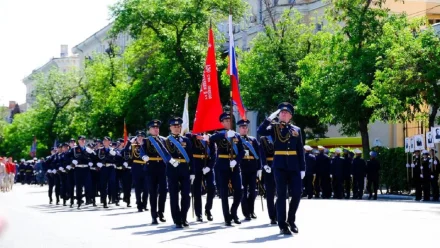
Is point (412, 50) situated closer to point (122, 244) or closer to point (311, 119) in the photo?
point (311, 119)

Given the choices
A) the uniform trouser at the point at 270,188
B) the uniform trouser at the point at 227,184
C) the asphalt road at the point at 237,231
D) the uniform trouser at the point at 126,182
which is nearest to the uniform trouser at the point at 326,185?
the uniform trouser at the point at 126,182

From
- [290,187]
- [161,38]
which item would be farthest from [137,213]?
[161,38]

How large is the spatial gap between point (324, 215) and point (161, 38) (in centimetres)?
3179

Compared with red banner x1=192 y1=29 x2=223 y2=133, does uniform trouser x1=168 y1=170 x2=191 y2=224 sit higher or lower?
lower

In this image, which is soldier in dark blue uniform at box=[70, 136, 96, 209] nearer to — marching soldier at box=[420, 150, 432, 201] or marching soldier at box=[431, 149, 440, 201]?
marching soldier at box=[420, 150, 432, 201]

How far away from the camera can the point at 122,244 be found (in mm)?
13055

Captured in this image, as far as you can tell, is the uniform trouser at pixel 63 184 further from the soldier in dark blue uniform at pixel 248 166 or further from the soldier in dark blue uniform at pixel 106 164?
the soldier in dark blue uniform at pixel 248 166

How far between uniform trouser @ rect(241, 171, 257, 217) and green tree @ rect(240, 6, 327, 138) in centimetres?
2584

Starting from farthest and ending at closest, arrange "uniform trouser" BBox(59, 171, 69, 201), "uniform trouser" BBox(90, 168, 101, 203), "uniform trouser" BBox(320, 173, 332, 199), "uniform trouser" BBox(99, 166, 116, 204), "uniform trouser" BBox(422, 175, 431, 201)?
1. "uniform trouser" BBox(320, 173, 332, 199)
2. "uniform trouser" BBox(422, 175, 431, 201)
3. "uniform trouser" BBox(59, 171, 69, 201)
4. "uniform trouser" BBox(90, 168, 101, 203)
5. "uniform trouser" BBox(99, 166, 116, 204)

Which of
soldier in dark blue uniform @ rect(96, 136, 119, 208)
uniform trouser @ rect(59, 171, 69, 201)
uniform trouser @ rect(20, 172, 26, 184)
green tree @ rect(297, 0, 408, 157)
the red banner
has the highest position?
green tree @ rect(297, 0, 408, 157)

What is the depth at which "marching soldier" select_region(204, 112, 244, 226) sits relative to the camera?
53.3 ft

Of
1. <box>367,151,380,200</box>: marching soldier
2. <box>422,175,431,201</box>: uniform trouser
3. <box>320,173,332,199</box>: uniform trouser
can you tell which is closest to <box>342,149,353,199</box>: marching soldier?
<box>320,173,332,199</box>: uniform trouser

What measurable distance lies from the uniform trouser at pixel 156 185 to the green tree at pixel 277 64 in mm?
25860

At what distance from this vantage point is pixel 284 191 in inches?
539
